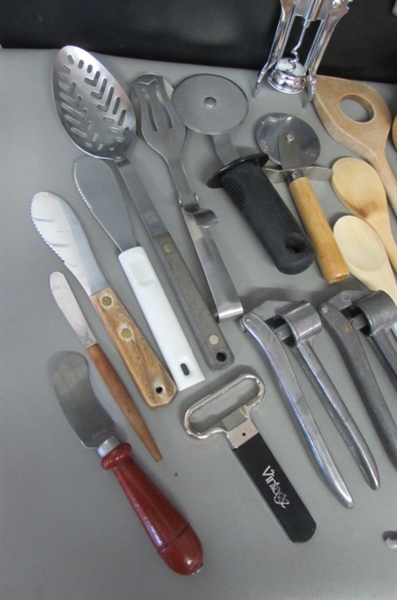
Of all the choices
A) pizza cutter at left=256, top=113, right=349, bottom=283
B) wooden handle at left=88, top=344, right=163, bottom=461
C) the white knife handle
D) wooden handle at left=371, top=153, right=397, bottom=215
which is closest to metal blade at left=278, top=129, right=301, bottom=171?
pizza cutter at left=256, top=113, right=349, bottom=283

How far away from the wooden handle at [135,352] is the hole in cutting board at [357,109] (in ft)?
1.45

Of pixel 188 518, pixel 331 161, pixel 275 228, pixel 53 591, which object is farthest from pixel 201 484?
pixel 331 161

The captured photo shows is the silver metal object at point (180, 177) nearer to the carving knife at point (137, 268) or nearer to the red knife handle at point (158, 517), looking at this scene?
the carving knife at point (137, 268)

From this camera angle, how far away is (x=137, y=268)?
500 mm

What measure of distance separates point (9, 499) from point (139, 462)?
114 millimetres

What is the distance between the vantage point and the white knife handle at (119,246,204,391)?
0.47m

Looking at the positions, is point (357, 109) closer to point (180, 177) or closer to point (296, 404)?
point (180, 177)

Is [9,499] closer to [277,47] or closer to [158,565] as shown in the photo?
[158,565]

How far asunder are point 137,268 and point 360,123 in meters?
0.38

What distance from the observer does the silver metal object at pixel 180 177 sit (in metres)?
0.50

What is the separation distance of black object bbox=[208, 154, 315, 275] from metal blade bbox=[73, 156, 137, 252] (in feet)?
0.37

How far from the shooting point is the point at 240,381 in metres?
0.48

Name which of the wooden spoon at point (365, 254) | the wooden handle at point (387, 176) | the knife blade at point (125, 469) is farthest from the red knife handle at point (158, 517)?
the wooden handle at point (387, 176)

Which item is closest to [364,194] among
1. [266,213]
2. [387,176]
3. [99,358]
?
[387,176]
